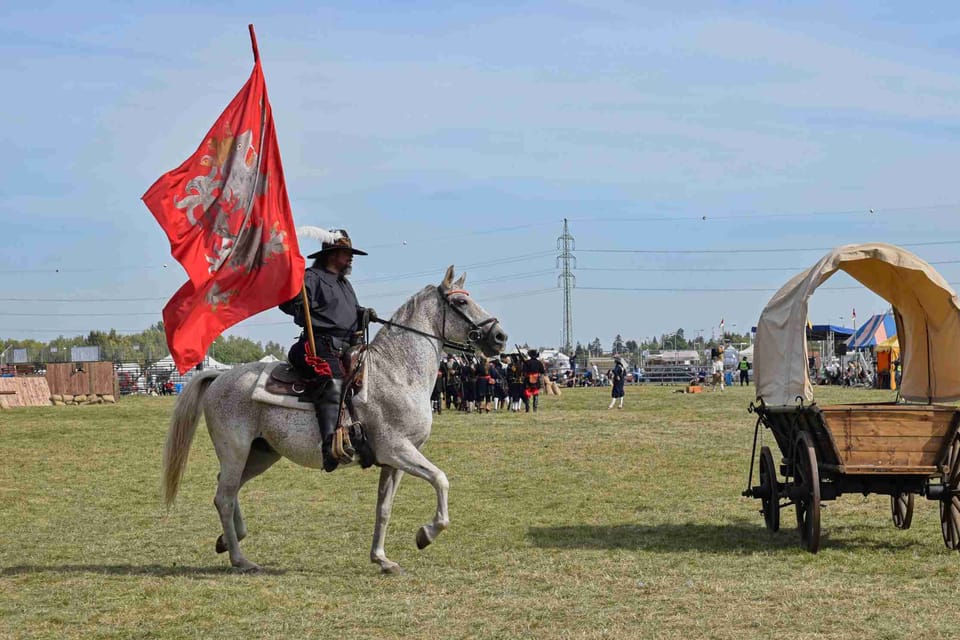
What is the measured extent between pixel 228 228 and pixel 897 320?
21.9ft

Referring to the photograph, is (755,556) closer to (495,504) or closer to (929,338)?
(929,338)

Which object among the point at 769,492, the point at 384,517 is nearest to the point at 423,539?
the point at 384,517

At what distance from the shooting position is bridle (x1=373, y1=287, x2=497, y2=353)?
10070 mm

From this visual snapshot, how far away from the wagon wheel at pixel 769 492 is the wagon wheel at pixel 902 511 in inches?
49.3

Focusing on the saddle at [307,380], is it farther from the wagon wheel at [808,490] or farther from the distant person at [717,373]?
the distant person at [717,373]

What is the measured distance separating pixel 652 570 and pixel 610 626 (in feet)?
7.11

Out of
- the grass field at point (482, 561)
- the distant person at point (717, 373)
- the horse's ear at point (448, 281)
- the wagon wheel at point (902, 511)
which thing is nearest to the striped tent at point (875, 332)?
the distant person at point (717, 373)

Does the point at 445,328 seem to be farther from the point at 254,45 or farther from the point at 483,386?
the point at 483,386

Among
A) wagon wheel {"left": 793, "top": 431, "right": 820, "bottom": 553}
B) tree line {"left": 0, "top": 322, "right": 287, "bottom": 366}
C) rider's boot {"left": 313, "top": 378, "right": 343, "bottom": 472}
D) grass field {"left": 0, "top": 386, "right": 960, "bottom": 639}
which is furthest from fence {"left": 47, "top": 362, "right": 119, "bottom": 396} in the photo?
wagon wheel {"left": 793, "top": 431, "right": 820, "bottom": 553}

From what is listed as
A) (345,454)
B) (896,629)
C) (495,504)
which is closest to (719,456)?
(495,504)

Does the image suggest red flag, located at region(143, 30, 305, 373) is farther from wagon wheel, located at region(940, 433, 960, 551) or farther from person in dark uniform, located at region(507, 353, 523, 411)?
person in dark uniform, located at region(507, 353, 523, 411)

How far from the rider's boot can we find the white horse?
140mm

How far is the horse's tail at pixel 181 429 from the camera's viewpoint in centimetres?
1043

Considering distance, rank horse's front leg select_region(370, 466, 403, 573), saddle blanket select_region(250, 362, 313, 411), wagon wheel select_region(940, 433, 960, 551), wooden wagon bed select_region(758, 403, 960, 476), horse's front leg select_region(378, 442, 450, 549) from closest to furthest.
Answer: horse's front leg select_region(378, 442, 450, 549), horse's front leg select_region(370, 466, 403, 573), saddle blanket select_region(250, 362, 313, 411), wooden wagon bed select_region(758, 403, 960, 476), wagon wheel select_region(940, 433, 960, 551)
